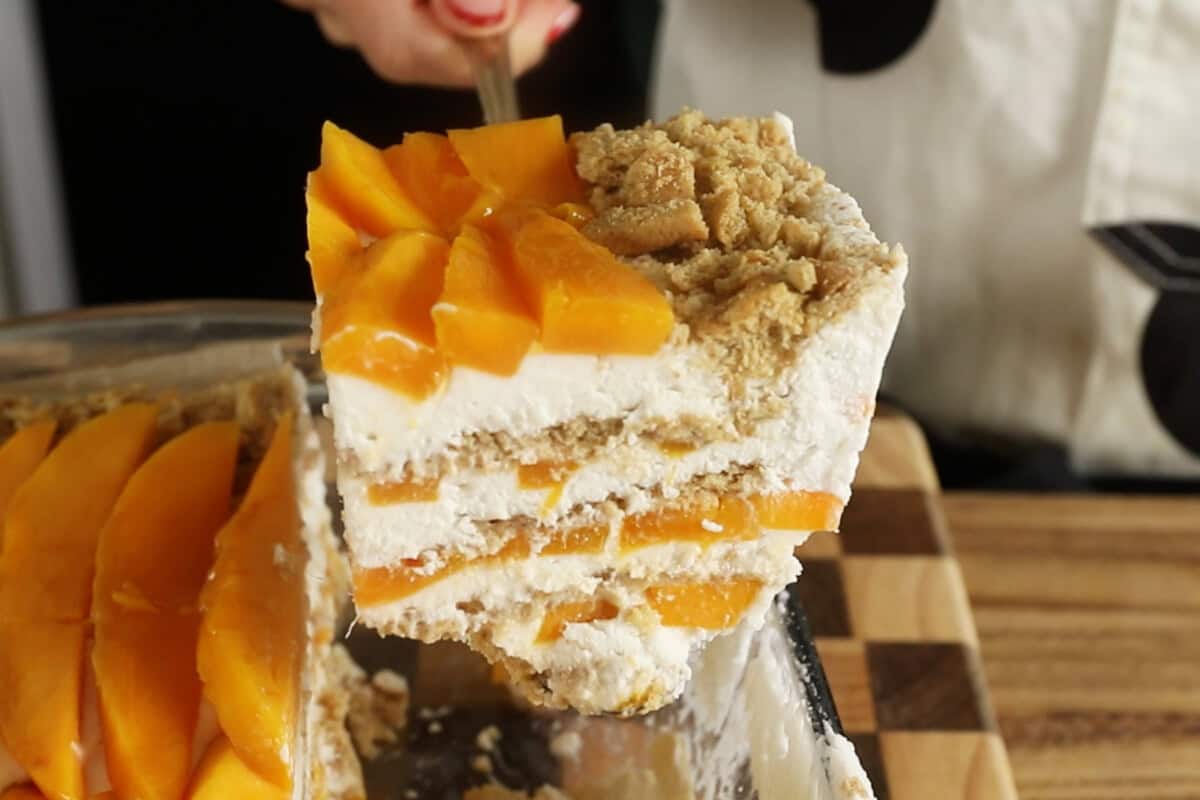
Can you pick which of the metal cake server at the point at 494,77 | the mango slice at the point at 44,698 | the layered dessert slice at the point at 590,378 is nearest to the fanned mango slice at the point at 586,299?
the layered dessert slice at the point at 590,378

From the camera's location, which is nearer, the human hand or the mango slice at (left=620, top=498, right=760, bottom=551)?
the mango slice at (left=620, top=498, right=760, bottom=551)

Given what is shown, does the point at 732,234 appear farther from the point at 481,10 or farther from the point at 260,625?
the point at 260,625

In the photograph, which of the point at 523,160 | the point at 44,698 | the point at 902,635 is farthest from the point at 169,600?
the point at 902,635

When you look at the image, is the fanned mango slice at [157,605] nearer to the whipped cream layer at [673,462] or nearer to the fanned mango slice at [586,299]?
the whipped cream layer at [673,462]

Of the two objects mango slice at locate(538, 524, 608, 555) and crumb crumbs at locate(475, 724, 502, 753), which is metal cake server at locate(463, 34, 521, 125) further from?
crumb crumbs at locate(475, 724, 502, 753)

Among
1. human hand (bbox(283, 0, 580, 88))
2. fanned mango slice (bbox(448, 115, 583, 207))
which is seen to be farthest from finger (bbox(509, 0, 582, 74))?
fanned mango slice (bbox(448, 115, 583, 207))

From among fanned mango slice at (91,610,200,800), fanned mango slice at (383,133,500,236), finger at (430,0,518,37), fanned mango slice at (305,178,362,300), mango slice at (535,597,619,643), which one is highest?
finger at (430,0,518,37)

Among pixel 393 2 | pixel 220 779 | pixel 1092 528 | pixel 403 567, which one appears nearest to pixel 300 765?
pixel 220 779
